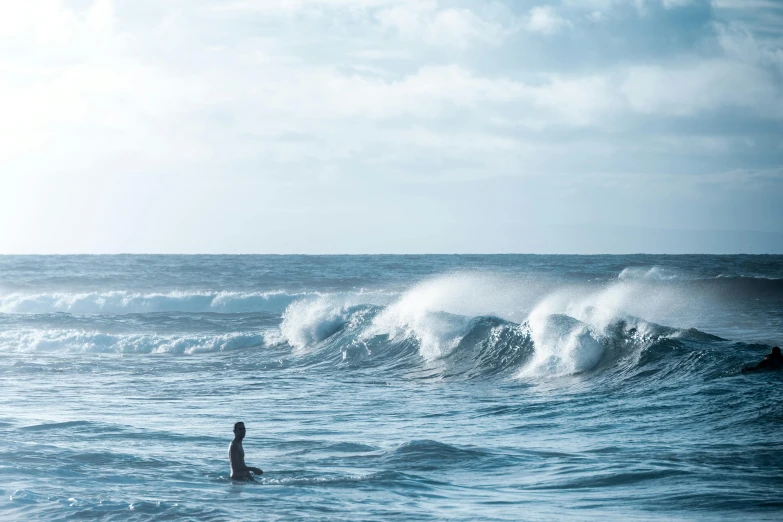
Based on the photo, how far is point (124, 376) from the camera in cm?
1778

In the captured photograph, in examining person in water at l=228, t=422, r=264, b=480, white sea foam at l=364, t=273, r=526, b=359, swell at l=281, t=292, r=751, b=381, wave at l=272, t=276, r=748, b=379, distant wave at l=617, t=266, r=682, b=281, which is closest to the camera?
person in water at l=228, t=422, r=264, b=480

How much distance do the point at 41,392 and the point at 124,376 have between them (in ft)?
8.74

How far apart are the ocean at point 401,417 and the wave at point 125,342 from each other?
88 mm

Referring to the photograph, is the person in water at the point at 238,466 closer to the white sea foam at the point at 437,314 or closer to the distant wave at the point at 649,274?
the white sea foam at the point at 437,314

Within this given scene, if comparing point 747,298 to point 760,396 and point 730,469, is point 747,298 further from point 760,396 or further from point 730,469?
point 730,469

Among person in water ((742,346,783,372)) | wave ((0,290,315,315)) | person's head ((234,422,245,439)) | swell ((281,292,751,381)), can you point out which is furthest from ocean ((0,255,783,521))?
wave ((0,290,315,315))

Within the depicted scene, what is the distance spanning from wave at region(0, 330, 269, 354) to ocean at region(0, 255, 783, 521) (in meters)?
0.09

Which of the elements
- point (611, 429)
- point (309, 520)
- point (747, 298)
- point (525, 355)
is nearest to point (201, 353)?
point (525, 355)

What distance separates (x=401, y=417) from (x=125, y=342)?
47.3 feet

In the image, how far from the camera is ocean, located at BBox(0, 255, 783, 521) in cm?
798

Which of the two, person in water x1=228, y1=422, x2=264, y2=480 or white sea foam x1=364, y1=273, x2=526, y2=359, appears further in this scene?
white sea foam x1=364, y1=273, x2=526, y2=359

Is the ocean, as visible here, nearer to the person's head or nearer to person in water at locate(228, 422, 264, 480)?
person in water at locate(228, 422, 264, 480)

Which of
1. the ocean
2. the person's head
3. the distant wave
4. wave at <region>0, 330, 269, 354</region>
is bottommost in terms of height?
wave at <region>0, 330, 269, 354</region>

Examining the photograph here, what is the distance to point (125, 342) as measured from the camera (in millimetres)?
24641
